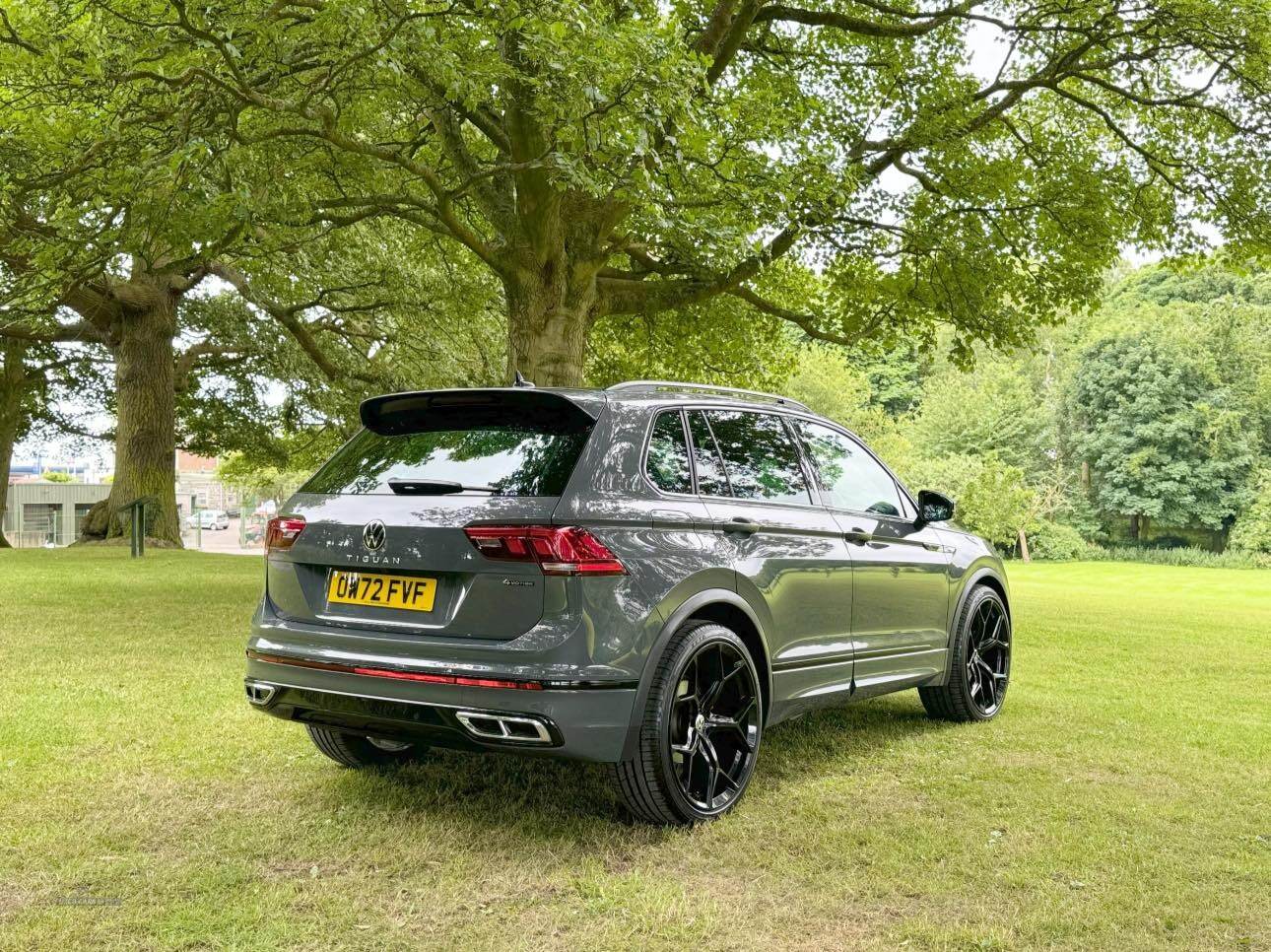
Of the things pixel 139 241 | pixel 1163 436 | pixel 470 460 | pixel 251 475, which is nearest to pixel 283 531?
pixel 470 460

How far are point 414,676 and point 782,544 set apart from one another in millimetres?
1828

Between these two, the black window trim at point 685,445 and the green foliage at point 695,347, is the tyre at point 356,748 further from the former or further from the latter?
the green foliage at point 695,347

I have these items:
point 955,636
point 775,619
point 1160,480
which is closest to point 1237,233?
point 955,636

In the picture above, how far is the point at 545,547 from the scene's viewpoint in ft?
13.2

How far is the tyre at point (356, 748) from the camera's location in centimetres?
517

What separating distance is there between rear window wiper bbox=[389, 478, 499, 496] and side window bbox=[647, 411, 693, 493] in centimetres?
74

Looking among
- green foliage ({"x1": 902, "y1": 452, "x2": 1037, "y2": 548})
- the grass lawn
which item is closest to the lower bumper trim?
the grass lawn

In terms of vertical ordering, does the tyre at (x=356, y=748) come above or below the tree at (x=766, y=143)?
below

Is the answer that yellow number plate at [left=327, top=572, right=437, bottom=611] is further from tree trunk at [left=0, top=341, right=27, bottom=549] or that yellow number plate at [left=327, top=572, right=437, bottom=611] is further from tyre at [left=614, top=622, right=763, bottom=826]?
tree trunk at [left=0, top=341, right=27, bottom=549]

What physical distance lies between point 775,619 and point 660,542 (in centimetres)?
88

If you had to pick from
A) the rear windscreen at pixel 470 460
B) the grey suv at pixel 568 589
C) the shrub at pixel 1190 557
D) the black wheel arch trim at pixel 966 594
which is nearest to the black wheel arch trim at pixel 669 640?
the grey suv at pixel 568 589

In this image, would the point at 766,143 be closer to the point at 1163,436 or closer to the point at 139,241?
the point at 139,241

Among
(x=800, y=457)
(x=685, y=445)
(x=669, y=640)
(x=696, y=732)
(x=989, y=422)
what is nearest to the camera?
(x=669, y=640)

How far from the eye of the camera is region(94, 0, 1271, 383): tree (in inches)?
372
